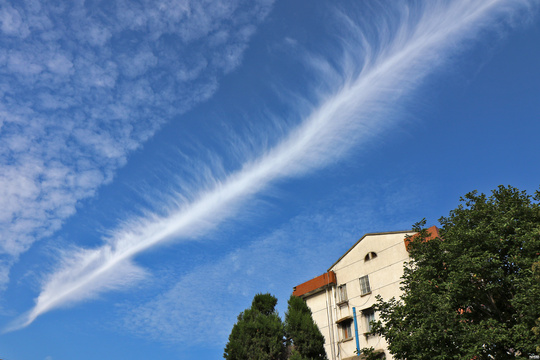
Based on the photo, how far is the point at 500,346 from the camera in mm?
18375

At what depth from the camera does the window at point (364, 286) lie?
30.8 m

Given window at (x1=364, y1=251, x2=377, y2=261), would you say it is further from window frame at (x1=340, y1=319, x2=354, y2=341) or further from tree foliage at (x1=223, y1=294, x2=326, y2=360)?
tree foliage at (x1=223, y1=294, x2=326, y2=360)

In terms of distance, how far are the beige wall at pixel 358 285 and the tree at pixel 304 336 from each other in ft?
9.21

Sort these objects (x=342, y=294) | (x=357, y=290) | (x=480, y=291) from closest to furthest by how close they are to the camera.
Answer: (x=480, y=291) → (x=357, y=290) → (x=342, y=294)

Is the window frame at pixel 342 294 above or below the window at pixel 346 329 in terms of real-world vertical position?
above

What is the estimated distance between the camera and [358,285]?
31.5 meters

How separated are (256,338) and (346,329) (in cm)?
700

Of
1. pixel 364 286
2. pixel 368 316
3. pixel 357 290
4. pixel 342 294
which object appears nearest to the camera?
pixel 368 316

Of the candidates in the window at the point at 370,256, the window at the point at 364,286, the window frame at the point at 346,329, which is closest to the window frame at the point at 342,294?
the window frame at the point at 346,329

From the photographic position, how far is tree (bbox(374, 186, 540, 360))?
1767 centimetres

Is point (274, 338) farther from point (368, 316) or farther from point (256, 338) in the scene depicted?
point (368, 316)

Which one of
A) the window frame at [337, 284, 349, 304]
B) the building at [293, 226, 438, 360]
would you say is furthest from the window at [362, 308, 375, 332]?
the window frame at [337, 284, 349, 304]

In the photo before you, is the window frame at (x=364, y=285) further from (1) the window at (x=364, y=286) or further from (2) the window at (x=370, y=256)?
(2) the window at (x=370, y=256)

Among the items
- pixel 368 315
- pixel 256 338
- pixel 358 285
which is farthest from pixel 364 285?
pixel 256 338
